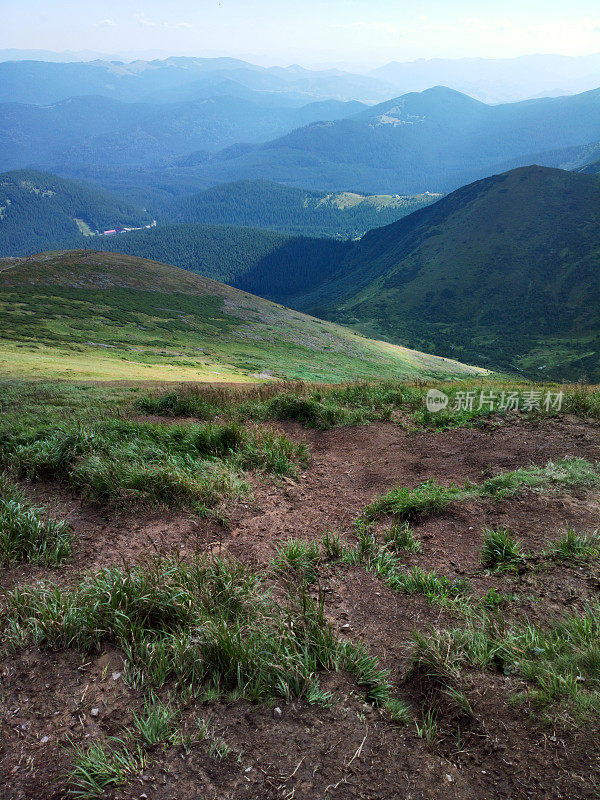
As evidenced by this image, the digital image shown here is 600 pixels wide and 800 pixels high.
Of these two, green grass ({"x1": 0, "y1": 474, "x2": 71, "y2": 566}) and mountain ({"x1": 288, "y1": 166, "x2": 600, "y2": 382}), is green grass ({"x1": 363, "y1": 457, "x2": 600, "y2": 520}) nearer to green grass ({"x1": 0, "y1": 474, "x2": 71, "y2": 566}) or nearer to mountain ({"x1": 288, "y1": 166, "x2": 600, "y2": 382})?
green grass ({"x1": 0, "y1": 474, "x2": 71, "y2": 566})

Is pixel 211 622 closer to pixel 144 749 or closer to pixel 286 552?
pixel 144 749

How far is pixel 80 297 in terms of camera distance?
63062 mm

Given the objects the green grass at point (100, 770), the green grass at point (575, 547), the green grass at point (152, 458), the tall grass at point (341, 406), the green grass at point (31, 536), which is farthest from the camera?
the tall grass at point (341, 406)

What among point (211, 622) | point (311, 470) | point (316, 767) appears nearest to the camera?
point (316, 767)

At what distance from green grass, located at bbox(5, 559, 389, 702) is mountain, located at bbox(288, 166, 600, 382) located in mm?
98269

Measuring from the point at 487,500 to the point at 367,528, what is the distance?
173cm

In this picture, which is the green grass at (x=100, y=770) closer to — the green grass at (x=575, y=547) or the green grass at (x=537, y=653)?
the green grass at (x=537, y=653)

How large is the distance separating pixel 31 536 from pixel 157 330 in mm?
56443

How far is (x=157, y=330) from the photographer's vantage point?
57906 mm

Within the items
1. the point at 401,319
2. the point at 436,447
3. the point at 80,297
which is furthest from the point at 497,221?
the point at 436,447

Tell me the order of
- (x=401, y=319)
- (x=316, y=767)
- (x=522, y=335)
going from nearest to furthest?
(x=316, y=767)
(x=522, y=335)
(x=401, y=319)

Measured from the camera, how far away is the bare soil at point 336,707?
257 centimetres
